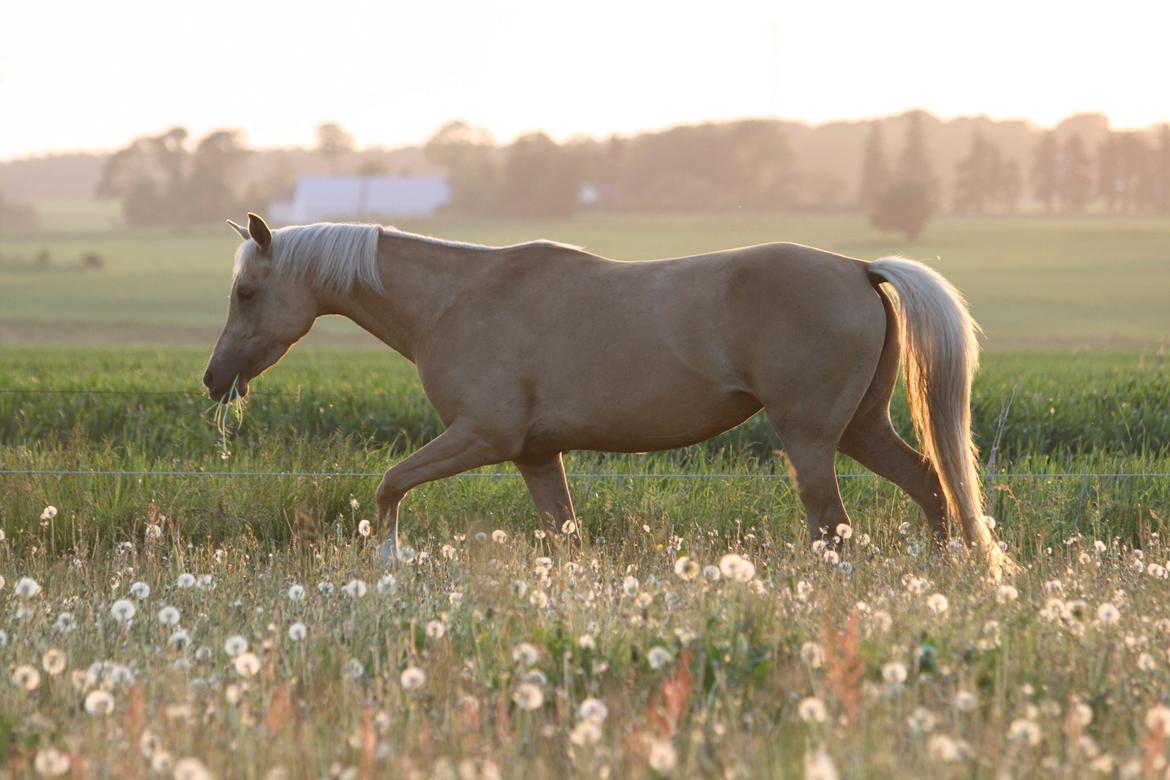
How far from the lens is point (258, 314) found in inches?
286

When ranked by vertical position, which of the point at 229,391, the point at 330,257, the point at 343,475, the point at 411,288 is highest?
the point at 330,257

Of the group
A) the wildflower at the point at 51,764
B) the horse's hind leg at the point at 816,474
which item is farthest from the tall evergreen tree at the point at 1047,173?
the wildflower at the point at 51,764

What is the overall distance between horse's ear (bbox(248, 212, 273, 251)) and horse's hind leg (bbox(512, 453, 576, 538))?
1.84 meters

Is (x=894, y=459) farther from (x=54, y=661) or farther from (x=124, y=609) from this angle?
(x=54, y=661)

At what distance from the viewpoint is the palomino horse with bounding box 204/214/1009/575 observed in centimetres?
657

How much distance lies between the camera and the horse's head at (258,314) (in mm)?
7242

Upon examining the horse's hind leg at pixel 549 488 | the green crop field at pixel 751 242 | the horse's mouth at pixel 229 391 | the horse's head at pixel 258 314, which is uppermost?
the horse's head at pixel 258 314

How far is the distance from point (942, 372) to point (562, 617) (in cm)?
273

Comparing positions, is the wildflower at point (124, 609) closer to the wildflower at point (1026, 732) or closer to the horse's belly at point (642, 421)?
the horse's belly at point (642, 421)

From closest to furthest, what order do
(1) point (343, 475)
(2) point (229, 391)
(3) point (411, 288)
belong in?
(3) point (411, 288), (2) point (229, 391), (1) point (343, 475)

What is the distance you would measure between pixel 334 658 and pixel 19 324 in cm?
4462

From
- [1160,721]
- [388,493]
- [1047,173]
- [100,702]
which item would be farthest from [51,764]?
[1047,173]

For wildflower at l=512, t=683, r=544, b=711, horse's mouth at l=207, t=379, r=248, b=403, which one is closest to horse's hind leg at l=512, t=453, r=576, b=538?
horse's mouth at l=207, t=379, r=248, b=403

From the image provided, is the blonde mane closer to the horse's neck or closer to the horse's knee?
the horse's neck
